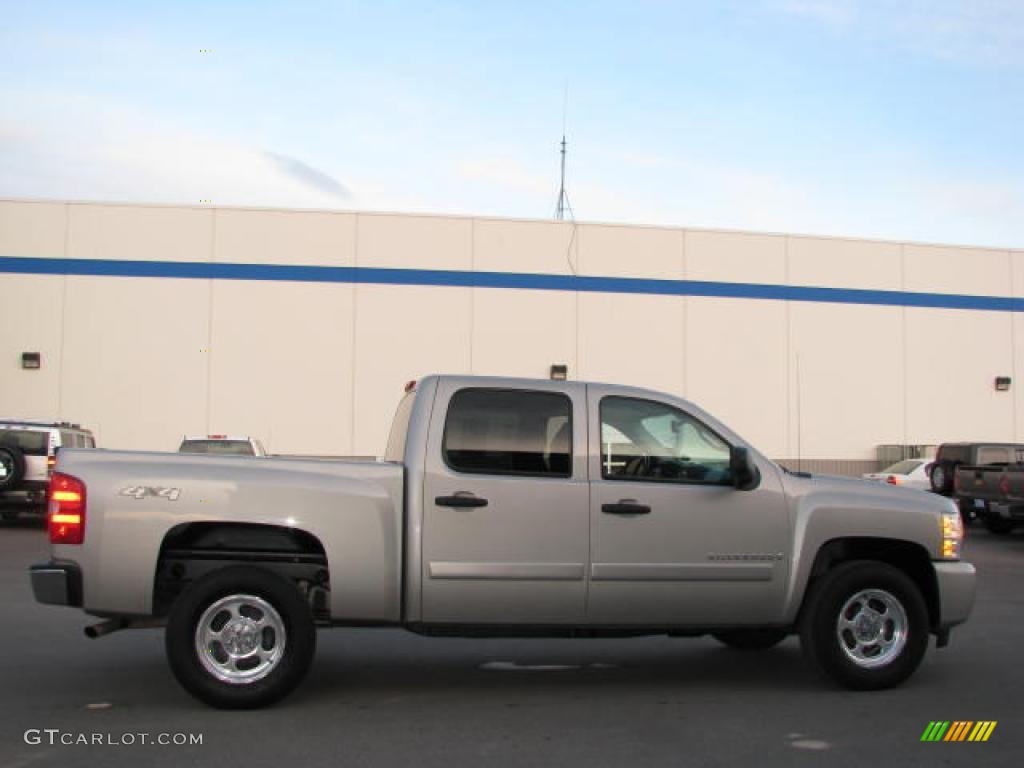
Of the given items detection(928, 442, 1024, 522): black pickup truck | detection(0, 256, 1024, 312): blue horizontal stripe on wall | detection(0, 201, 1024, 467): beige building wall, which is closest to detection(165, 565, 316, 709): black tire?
detection(928, 442, 1024, 522): black pickup truck

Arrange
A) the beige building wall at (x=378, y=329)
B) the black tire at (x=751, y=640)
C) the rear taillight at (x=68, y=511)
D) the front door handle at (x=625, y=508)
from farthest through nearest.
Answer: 1. the beige building wall at (x=378, y=329)
2. the black tire at (x=751, y=640)
3. the front door handle at (x=625, y=508)
4. the rear taillight at (x=68, y=511)

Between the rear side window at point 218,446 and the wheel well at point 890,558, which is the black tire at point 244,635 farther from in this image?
the rear side window at point 218,446

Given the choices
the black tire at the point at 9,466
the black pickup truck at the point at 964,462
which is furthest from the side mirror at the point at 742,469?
the black pickup truck at the point at 964,462

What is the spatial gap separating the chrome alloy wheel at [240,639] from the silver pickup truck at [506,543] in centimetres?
1

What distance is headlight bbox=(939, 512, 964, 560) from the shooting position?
6535 mm

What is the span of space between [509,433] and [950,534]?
2972 mm

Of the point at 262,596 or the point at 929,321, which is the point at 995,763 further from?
the point at 929,321

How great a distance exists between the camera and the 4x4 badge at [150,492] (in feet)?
18.6

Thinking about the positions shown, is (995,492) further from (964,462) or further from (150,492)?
(150,492)

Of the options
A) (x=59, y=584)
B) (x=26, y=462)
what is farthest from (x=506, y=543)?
(x=26, y=462)

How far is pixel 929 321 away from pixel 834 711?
24.4 metres

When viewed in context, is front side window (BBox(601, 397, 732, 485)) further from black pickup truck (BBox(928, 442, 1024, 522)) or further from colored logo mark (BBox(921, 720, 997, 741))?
black pickup truck (BBox(928, 442, 1024, 522))

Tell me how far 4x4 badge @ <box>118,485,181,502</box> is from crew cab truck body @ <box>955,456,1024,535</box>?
14.4 metres

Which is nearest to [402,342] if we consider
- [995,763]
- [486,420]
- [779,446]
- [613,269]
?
[613,269]
